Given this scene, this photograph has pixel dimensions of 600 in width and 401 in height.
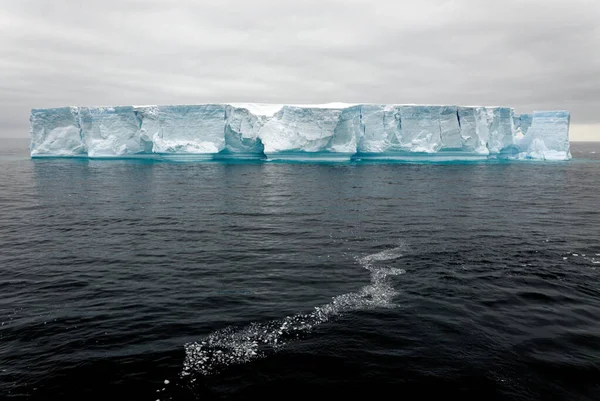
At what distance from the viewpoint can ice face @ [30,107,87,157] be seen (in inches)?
1823

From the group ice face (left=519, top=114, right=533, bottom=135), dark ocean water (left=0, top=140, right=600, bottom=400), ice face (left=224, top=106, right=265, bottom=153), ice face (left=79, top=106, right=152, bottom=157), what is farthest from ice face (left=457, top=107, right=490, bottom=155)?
ice face (left=79, top=106, right=152, bottom=157)


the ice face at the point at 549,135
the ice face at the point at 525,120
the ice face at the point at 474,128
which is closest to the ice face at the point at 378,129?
the ice face at the point at 474,128

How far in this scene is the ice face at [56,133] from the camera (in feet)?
152

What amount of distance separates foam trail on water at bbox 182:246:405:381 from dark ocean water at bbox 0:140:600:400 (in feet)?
0.11

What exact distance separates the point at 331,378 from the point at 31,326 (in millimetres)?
5412

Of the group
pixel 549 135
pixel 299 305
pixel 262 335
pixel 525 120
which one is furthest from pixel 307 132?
pixel 262 335

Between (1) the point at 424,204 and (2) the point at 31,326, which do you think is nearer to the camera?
(2) the point at 31,326

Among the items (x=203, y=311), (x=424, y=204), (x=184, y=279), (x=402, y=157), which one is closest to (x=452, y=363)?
(x=203, y=311)

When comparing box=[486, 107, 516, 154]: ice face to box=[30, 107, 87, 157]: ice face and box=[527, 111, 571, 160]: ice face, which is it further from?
box=[30, 107, 87, 157]: ice face

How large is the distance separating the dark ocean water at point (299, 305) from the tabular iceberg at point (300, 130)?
2588 cm

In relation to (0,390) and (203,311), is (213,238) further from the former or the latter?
(0,390)

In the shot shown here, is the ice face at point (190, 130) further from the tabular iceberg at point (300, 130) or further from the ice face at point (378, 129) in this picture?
the ice face at point (378, 129)

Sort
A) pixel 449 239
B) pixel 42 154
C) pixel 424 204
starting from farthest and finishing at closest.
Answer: pixel 42 154
pixel 424 204
pixel 449 239

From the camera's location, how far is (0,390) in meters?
5.53
